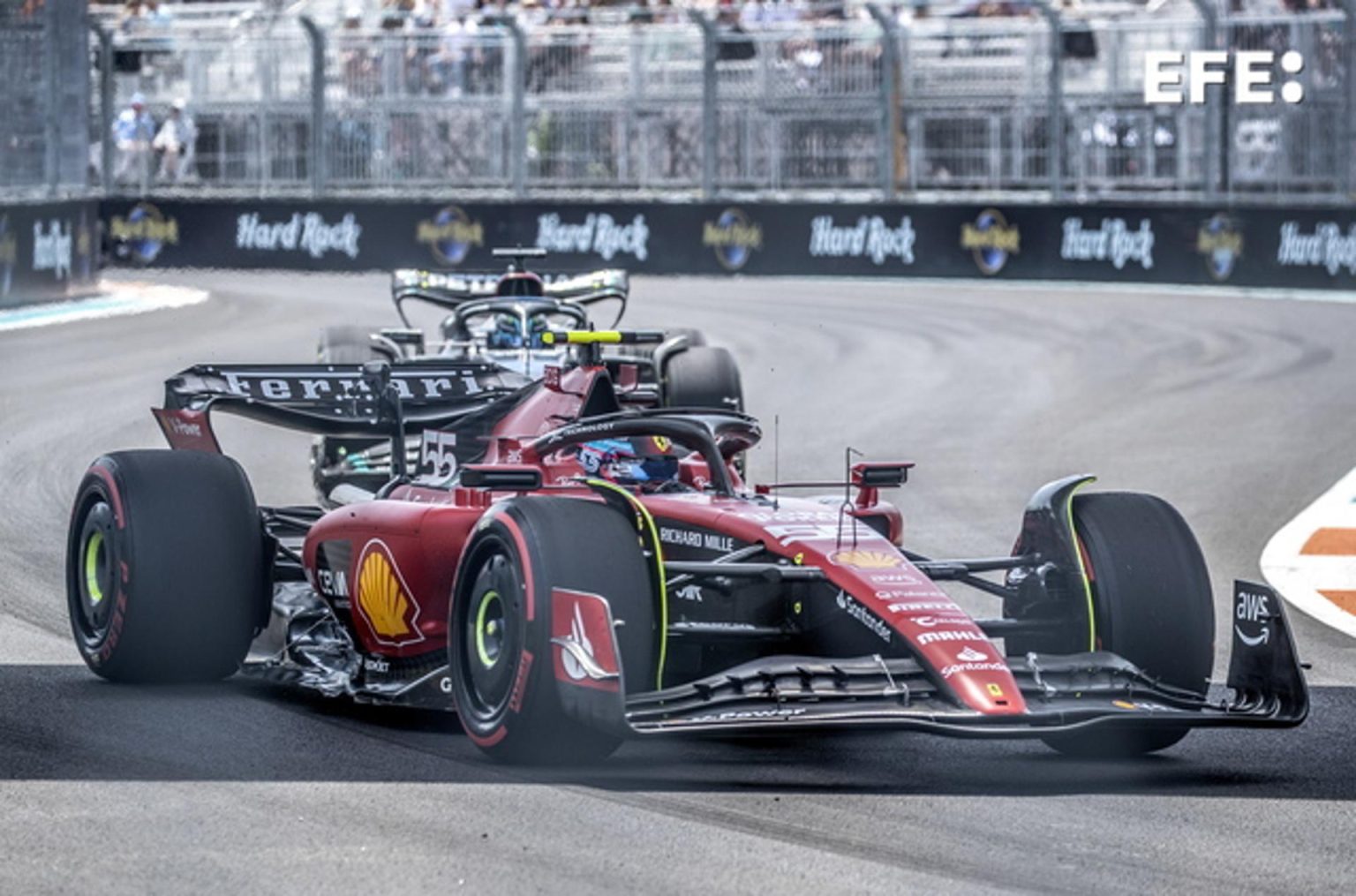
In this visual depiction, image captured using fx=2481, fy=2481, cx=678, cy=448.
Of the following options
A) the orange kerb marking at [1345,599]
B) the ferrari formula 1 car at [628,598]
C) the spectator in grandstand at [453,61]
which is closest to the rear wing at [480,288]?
the orange kerb marking at [1345,599]

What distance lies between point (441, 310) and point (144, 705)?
66.8 feet

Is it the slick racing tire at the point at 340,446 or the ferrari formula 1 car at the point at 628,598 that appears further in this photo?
the slick racing tire at the point at 340,446

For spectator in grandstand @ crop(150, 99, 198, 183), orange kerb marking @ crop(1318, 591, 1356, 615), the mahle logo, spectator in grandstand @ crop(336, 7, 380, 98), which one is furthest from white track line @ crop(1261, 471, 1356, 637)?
spectator in grandstand @ crop(150, 99, 198, 183)

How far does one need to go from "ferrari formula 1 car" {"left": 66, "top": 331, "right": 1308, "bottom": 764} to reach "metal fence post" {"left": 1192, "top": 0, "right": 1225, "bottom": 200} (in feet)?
64.7

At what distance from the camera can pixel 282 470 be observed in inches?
590

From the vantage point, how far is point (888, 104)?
29812mm

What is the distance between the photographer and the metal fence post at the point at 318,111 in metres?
30.8

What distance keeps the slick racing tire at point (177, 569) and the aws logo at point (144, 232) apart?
23.5m

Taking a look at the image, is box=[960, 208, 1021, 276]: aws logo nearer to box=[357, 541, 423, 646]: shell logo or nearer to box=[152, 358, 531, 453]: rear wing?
box=[152, 358, 531, 453]: rear wing

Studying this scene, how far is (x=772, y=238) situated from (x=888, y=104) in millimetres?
2185

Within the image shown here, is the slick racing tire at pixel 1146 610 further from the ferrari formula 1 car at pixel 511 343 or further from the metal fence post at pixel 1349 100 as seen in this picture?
the metal fence post at pixel 1349 100

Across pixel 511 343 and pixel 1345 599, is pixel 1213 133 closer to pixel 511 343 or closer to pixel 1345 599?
pixel 511 343

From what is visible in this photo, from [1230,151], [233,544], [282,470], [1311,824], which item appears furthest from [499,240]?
[1311,824]

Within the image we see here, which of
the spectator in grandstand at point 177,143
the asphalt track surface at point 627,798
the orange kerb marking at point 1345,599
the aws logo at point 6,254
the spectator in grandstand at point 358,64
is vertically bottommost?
the orange kerb marking at point 1345,599
